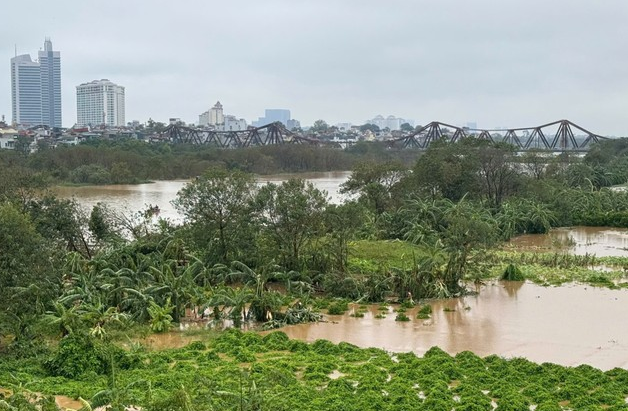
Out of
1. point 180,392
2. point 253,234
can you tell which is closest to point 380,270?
point 253,234

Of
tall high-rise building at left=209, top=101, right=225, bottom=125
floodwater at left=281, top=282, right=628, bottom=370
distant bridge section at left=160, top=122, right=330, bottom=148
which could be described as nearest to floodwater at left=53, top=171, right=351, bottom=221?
floodwater at left=281, top=282, right=628, bottom=370

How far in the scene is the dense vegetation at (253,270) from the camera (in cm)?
1102

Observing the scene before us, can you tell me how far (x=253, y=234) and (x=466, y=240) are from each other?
16.1 feet

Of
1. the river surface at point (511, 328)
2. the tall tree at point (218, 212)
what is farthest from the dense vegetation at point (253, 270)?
the river surface at point (511, 328)

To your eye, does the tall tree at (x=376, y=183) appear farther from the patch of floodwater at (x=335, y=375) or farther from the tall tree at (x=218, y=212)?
the patch of floodwater at (x=335, y=375)

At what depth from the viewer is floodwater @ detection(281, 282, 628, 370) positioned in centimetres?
1327

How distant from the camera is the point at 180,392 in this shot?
8016 mm

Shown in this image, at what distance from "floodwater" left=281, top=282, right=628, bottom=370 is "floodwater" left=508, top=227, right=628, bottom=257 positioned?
7.30 m

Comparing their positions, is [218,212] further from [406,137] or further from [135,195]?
[406,137]

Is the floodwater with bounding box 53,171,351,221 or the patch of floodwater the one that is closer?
the patch of floodwater

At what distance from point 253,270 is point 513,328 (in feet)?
20.2

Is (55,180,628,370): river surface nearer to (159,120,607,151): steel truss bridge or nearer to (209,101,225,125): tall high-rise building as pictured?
(159,120,607,151): steel truss bridge

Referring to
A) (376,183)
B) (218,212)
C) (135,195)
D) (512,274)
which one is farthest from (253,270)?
(135,195)

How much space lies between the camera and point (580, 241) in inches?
1075
